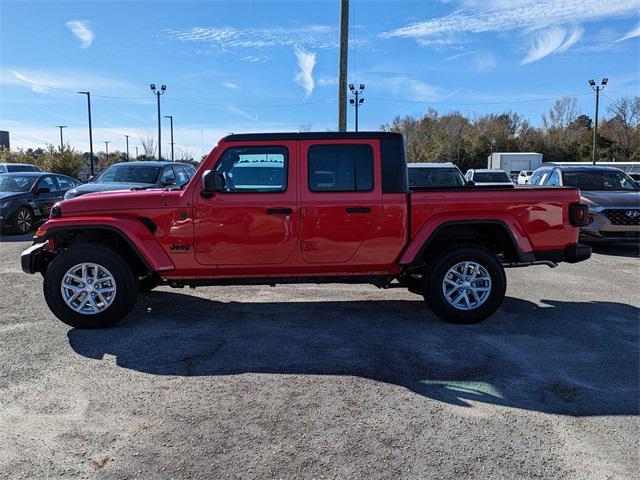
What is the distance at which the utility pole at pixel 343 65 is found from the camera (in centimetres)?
1361

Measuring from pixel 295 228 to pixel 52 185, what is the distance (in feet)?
38.4

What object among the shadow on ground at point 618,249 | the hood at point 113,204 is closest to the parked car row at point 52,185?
the hood at point 113,204

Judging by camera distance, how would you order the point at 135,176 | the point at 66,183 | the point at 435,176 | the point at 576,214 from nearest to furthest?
the point at 576,214
the point at 135,176
the point at 435,176
the point at 66,183

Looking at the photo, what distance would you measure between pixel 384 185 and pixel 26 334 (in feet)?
12.7

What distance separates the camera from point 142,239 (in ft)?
16.7

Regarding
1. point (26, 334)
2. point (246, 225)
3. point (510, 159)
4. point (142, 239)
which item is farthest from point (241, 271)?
point (510, 159)

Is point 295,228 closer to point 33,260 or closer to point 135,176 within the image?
point 33,260

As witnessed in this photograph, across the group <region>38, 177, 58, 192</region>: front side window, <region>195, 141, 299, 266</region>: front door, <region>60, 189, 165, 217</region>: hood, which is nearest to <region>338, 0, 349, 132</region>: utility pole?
<region>38, 177, 58, 192</region>: front side window

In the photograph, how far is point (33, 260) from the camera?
5.30 m

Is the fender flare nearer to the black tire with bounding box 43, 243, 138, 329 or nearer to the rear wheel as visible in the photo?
the black tire with bounding box 43, 243, 138, 329

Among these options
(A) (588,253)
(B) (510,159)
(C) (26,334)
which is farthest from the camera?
(B) (510,159)

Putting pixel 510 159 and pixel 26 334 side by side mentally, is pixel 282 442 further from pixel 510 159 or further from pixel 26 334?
pixel 510 159

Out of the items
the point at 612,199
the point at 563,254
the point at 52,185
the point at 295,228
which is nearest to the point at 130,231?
the point at 295,228

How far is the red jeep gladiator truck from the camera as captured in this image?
16.7 feet
